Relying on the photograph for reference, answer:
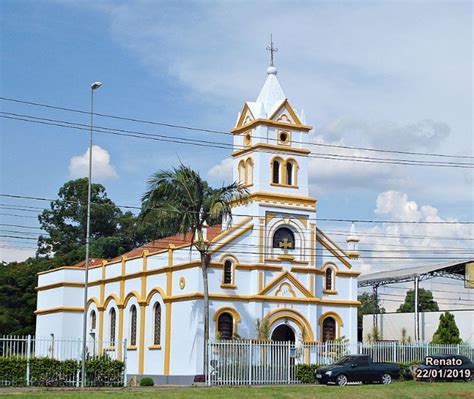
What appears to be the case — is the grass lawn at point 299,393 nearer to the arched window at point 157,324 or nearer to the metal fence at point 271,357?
the metal fence at point 271,357

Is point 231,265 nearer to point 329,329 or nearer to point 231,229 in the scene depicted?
point 231,229

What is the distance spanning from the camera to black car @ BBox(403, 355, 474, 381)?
150 ft

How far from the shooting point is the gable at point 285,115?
2207 inches

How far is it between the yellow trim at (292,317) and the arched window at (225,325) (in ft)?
6.52

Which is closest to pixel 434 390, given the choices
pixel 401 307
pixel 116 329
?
pixel 116 329

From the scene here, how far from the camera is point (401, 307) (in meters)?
114

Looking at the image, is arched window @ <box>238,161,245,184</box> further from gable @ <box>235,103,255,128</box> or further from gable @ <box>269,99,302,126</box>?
gable @ <box>269,99,302,126</box>

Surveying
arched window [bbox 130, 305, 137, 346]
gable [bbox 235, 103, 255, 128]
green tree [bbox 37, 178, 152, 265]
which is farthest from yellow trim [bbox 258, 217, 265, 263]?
green tree [bbox 37, 178, 152, 265]

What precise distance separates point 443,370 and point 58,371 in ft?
59.7

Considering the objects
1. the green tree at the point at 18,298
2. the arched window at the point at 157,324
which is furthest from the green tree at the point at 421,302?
the arched window at the point at 157,324

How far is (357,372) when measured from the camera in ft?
148

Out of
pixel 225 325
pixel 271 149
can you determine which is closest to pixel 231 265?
pixel 225 325

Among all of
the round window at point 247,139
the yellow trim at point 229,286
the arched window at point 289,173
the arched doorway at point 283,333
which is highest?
the round window at point 247,139

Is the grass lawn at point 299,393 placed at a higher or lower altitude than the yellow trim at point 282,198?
lower
